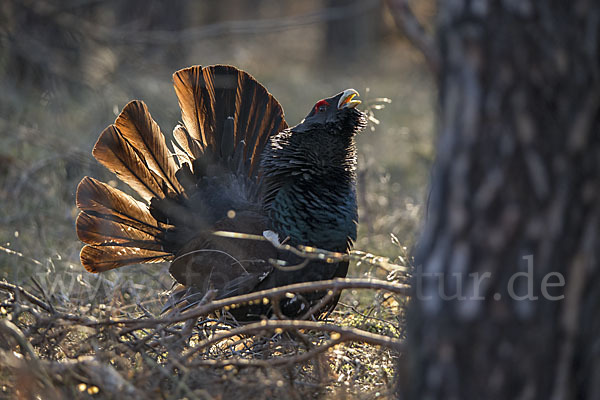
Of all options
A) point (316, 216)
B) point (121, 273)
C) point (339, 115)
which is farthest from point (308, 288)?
point (121, 273)

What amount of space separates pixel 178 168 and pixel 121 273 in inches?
28.1

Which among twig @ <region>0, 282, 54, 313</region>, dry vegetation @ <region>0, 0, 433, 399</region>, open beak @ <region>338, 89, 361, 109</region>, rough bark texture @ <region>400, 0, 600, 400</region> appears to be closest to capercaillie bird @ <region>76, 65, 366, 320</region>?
open beak @ <region>338, 89, 361, 109</region>

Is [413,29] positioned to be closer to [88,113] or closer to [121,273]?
Answer: [121,273]

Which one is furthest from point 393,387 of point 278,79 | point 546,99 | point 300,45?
point 300,45

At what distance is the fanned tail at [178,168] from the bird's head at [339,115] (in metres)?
0.42

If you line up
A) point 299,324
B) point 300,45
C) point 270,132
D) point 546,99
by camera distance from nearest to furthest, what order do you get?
point 546,99 < point 299,324 < point 270,132 < point 300,45

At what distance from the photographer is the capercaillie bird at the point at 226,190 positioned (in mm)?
3021

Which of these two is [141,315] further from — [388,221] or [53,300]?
[388,221]

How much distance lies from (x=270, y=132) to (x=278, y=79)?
937 cm

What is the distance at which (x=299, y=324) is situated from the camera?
1.96 metres

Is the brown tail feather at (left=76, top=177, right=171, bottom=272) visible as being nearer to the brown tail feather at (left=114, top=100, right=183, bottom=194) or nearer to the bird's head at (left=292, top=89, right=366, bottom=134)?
the brown tail feather at (left=114, top=100, right=183, bottom=194)

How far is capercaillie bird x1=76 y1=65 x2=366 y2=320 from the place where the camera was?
302 cm

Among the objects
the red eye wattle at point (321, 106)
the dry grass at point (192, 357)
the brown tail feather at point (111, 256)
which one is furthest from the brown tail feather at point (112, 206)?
the red eye wattle at point (321, 106)

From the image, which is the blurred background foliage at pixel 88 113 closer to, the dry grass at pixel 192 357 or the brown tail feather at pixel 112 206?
the brown tail feather at pixel 112 206
